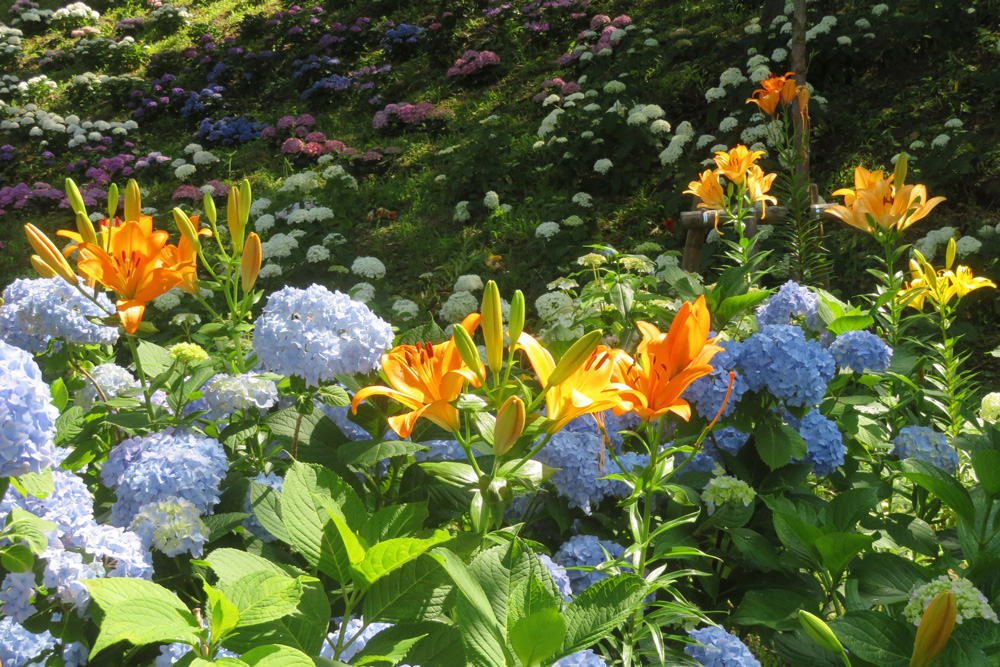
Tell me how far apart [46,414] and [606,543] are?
0.87 metres

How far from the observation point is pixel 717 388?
4.44 feet

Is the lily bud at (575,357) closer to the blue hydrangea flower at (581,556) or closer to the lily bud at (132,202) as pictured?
the blue hydrangea flower at (581,556)

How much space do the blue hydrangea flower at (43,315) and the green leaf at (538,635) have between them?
1.14 metres

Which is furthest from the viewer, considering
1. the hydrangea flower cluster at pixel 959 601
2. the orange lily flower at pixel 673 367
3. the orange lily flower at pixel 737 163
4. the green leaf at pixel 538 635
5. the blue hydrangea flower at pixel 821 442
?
the orange lily flower at pixel 737 163

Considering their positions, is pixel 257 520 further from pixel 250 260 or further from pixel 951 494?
pixel 951 494

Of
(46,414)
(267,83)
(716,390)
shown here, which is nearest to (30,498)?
(46,414)

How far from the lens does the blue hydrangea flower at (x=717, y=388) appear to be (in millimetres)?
1351

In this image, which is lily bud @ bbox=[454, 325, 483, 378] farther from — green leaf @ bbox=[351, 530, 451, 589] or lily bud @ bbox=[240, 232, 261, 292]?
lily bud @ bbox=[240, 232, 261, 292]

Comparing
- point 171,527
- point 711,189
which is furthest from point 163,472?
point 711,189

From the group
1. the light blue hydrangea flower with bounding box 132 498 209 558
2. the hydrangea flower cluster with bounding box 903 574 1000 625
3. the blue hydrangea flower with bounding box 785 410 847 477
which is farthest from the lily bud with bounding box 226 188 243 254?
the hydrangea flower cluster with bounding box 903 574 1000 625

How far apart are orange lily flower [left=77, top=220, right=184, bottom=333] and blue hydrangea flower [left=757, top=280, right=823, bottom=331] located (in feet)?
4.16

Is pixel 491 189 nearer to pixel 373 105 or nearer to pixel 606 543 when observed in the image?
pixel 373 105

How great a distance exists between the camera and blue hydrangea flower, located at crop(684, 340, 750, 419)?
1351 mm

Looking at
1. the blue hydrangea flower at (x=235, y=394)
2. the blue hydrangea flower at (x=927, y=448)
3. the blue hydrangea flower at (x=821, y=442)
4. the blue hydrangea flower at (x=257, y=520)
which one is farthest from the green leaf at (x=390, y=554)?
the blue hydrangea flower at (x=927, y=448)
